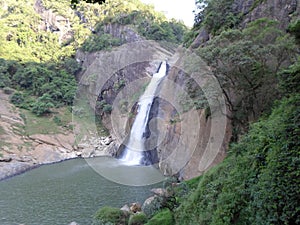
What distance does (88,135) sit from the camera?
37312 mm

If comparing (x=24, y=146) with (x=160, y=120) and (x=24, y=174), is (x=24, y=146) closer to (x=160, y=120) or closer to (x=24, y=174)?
(x=24, y=174)

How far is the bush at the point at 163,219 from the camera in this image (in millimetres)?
10863

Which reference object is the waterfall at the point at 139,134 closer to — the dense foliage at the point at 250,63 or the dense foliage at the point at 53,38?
the dense foliage at the point at 53,38

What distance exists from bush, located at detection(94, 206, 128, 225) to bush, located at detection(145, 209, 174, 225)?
8.05 ft

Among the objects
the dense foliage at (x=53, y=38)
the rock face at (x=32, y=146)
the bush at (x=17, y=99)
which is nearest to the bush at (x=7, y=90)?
the dense foliage at (x=53, y=38)

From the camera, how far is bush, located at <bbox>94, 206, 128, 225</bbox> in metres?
13.0

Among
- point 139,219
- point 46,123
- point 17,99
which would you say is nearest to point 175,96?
point 139,219

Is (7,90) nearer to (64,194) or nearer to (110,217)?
(64,194)

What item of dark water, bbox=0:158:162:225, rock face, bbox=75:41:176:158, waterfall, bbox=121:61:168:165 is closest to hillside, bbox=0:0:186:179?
rock face, bbox=75:41:176:158

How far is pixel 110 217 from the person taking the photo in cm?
1320

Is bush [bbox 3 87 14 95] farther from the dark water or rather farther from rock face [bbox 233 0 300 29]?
rock face [bbox 233 0 300 29]

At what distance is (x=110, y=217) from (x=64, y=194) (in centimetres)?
776

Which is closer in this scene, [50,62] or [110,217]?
[110,217]

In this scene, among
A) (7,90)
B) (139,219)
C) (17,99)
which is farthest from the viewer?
(7,90)
